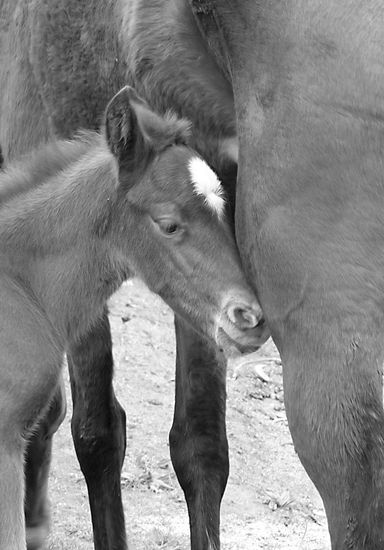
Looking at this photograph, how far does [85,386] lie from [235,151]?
1.35m

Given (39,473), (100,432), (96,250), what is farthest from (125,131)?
(39,473)

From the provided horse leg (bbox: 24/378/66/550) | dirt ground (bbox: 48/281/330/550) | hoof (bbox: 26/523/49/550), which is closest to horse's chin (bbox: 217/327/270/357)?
Result: horse leg (bbox: 24/378/66/550)

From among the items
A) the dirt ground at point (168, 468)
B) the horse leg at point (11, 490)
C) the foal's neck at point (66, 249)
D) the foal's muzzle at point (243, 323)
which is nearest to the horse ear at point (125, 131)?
the foal's neck at point (66, 249)

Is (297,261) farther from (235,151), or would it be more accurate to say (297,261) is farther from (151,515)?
(151,515)

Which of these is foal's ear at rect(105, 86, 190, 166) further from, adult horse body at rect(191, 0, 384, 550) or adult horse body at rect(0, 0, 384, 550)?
adult horse body at rect(191, 0, 384, 550)

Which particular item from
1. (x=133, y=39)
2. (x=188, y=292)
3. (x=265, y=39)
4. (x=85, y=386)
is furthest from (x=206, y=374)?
(x=265, y=39)

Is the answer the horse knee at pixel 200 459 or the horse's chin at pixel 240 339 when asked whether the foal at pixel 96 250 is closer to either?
the horse's chin at pixel 240 339

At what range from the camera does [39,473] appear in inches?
200

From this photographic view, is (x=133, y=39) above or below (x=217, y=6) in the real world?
below

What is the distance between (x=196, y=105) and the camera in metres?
3.86

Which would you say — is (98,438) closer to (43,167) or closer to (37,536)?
(37,536)

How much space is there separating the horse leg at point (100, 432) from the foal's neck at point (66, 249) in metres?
0.80

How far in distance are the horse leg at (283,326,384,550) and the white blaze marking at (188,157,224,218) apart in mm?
539

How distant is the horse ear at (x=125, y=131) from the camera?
3627 mm
